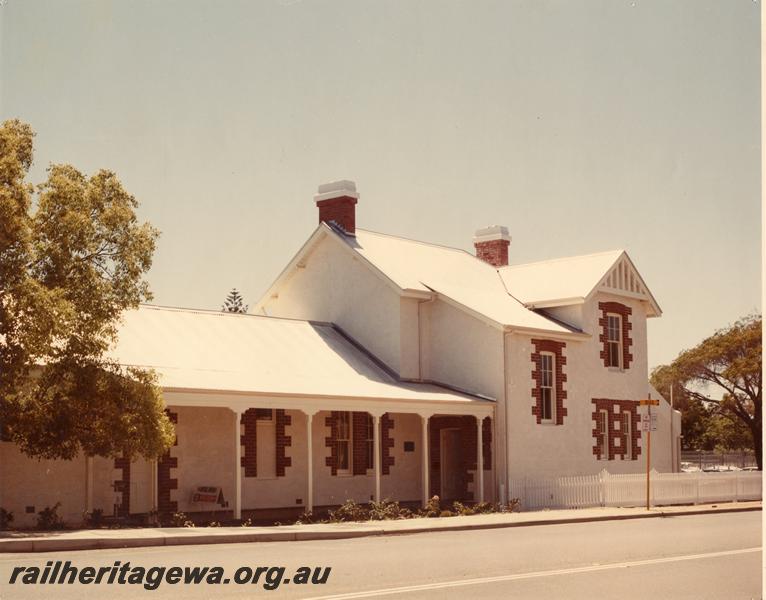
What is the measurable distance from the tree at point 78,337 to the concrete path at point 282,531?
2.14m

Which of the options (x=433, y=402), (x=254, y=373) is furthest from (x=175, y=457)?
(x=433, y=402)

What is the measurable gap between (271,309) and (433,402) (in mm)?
9173

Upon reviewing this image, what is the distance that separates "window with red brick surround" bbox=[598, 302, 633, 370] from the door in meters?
6.02

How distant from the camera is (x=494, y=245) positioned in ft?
135

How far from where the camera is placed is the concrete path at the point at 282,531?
17.2 m

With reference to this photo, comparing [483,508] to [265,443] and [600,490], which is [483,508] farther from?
[265,443]

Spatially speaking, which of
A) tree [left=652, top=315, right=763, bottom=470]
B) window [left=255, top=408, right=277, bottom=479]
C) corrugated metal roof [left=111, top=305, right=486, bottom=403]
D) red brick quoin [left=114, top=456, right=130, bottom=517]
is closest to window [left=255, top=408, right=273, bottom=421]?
window [left=255, top=408, right=277, bottom=479]

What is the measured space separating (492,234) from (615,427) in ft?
28.6

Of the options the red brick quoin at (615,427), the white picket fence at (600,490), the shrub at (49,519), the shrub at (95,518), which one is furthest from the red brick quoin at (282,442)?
the red brick quoin at (615,427)

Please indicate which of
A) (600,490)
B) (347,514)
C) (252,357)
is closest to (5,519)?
(347,514)

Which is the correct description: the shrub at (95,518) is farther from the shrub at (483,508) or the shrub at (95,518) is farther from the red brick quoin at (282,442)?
the shrub at (483,508)

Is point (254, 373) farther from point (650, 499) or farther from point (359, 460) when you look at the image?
point (650, 499)

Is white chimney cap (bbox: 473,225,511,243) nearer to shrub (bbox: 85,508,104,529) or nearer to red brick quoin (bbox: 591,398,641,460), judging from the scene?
red brick quoin (bbox: 591,398,641,460)

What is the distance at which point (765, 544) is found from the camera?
24.7ft
